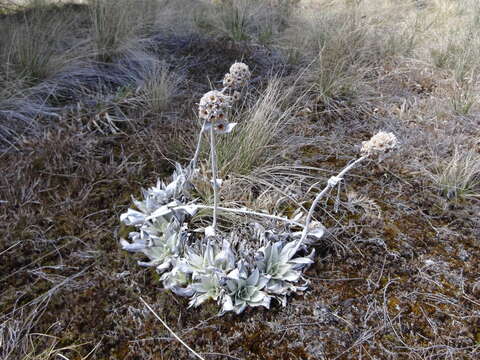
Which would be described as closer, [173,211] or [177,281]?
[177,281]

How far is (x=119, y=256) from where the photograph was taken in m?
1.81

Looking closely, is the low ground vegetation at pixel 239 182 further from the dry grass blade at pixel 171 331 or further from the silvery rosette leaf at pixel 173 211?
the silvery rosette leaf at pixel 173 211

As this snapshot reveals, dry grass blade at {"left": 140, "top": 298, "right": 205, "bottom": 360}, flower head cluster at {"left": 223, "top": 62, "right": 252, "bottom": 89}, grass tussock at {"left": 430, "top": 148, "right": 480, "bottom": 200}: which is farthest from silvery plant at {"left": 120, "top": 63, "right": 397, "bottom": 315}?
grass tussock at {"left": 430, "top": 148, "right": 480, "bottom": 200}

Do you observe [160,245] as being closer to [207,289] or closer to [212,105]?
[207,289]

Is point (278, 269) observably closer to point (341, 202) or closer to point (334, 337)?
point (334, 337)

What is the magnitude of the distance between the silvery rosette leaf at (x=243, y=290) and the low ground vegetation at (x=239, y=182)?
0.21 ft

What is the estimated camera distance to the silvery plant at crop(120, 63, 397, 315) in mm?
1589

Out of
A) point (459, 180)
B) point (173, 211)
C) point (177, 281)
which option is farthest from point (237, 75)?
point (459, 180)

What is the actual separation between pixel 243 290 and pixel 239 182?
69 centimetres

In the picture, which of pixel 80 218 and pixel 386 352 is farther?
pixel 80 218

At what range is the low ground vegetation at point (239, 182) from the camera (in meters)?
1.53

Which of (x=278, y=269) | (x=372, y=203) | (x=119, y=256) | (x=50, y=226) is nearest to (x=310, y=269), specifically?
(x=278, y=269)

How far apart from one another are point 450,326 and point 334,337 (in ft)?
1.73

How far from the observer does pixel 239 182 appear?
6.92ft
